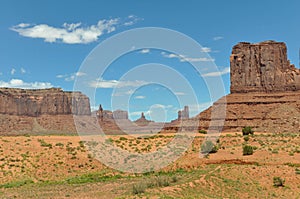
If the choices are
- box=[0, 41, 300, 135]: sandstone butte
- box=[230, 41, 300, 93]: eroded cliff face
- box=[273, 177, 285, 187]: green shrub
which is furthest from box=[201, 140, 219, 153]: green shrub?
box=[230, 41, 300, 93]: eroded cliff face

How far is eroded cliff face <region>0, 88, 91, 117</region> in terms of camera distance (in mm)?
143125

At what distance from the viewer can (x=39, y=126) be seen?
423ft

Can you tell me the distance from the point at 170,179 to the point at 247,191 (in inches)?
189

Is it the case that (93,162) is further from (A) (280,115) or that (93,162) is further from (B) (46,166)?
(A) (280,115)

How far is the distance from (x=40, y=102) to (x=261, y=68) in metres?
101

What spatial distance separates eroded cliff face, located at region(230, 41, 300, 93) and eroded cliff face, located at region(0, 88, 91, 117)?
3242 inches

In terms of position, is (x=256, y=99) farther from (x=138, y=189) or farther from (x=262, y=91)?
(x=138, y=189)

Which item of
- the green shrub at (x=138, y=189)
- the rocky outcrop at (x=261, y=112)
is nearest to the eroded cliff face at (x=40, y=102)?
the rocky outcrop at (x=261, y=112)

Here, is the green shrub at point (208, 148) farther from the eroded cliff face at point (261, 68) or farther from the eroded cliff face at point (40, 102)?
the eroded cliff face at point (40, 102)

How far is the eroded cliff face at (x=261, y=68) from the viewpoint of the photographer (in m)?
86.9

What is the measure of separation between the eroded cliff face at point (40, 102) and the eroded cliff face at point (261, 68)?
82.3 metres

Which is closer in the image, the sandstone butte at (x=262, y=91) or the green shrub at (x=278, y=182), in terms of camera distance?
the green shrub at (x=278, y=182)

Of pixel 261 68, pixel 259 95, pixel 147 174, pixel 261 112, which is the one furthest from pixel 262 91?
pixel 147 174

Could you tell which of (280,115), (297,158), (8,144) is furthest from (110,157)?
(280,115)
